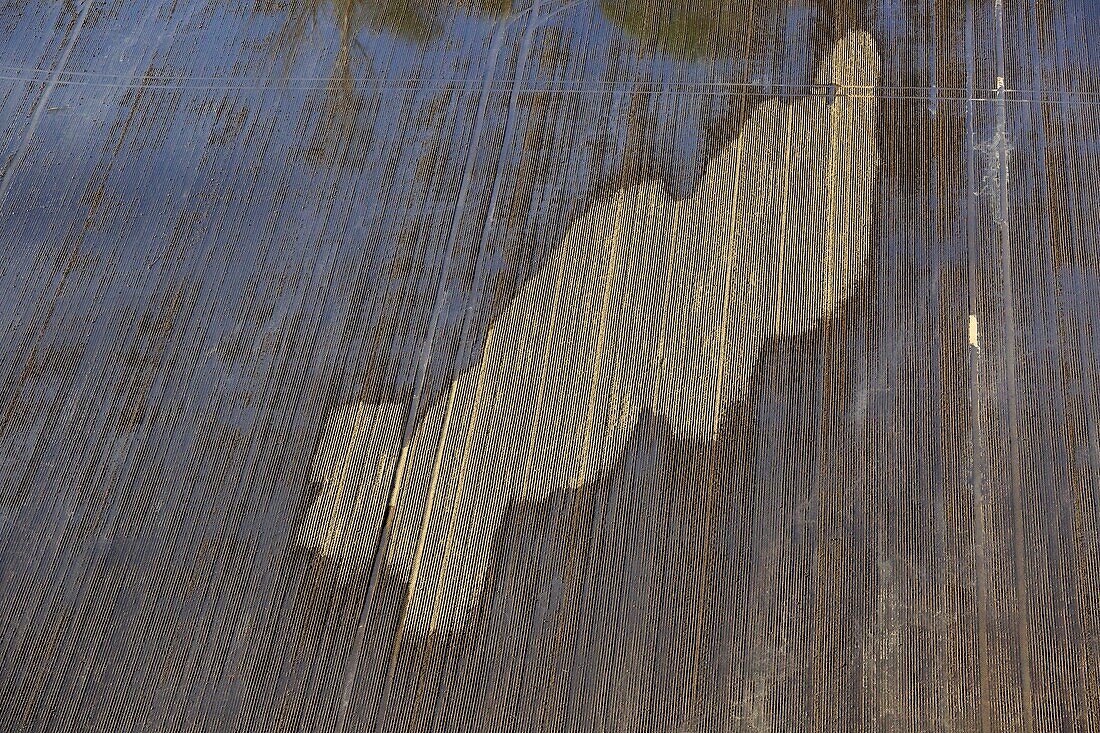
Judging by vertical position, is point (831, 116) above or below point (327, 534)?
above

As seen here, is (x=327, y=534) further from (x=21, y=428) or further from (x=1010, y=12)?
(x=1010, y=12)

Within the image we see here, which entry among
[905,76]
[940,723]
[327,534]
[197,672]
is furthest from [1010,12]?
[197,672]

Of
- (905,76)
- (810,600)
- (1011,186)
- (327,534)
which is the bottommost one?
(810,600)

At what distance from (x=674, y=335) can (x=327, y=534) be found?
6007 mm

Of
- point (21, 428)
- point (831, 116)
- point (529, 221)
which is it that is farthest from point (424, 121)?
point (21, 428)

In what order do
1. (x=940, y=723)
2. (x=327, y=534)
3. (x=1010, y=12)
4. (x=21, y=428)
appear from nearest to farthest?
(x=940, y=723)
(x=327, y=534)
(x=21, y=428)
(x=1010, y=12)

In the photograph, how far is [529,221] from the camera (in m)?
13.6

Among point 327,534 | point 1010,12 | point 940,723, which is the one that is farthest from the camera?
point 1010,12

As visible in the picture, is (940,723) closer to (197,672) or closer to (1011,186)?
(1011,186)

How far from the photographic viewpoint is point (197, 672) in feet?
33.9

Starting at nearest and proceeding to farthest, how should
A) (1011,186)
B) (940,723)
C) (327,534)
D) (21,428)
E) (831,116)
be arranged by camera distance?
1. (940,723)
2. (327,534)
3. (21,428)
4. (1011,186)
5. (831,116)

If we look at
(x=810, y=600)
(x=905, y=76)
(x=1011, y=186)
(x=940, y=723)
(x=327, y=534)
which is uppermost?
(x=905, y=76)

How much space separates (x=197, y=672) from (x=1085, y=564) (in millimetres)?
11882

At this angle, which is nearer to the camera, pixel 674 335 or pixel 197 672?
pixel 197 672
